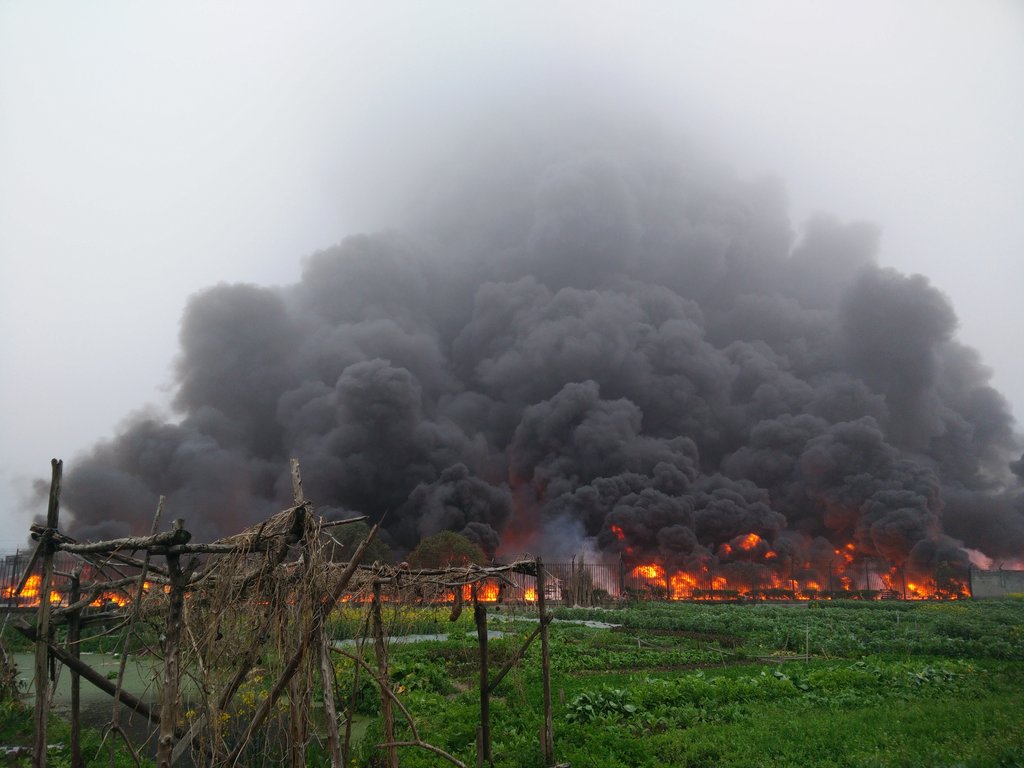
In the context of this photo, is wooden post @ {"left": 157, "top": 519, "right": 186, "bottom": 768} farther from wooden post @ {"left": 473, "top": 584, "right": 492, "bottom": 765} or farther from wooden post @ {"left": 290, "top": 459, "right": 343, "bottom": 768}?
wooden post @ {"left": 473, "top": 584, "right": 492, "bottom": 765}

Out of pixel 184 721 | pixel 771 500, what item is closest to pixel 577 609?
pixel 184 721

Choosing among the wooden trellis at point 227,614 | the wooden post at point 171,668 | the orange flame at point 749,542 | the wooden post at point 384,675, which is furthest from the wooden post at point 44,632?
the orange flame at point 749,542

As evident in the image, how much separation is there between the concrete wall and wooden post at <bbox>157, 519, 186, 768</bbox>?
5958cm

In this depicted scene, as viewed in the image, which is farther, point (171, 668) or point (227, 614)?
point (227, 614)

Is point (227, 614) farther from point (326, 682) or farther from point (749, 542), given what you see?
point (749, 542)

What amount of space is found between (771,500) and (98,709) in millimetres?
76907

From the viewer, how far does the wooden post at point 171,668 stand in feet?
16.6

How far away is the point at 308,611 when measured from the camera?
5.43 meters

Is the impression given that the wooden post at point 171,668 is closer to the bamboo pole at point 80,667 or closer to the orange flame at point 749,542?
the bamboo pole at point 80,667

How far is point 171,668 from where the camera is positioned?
Answer: 511 cm

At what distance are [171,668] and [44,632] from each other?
1887 mm

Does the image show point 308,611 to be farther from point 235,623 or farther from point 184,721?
point 184,721

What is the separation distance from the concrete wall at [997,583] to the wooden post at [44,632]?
60.0 metres

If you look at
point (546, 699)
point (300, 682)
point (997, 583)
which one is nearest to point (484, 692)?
point (546, 699)
